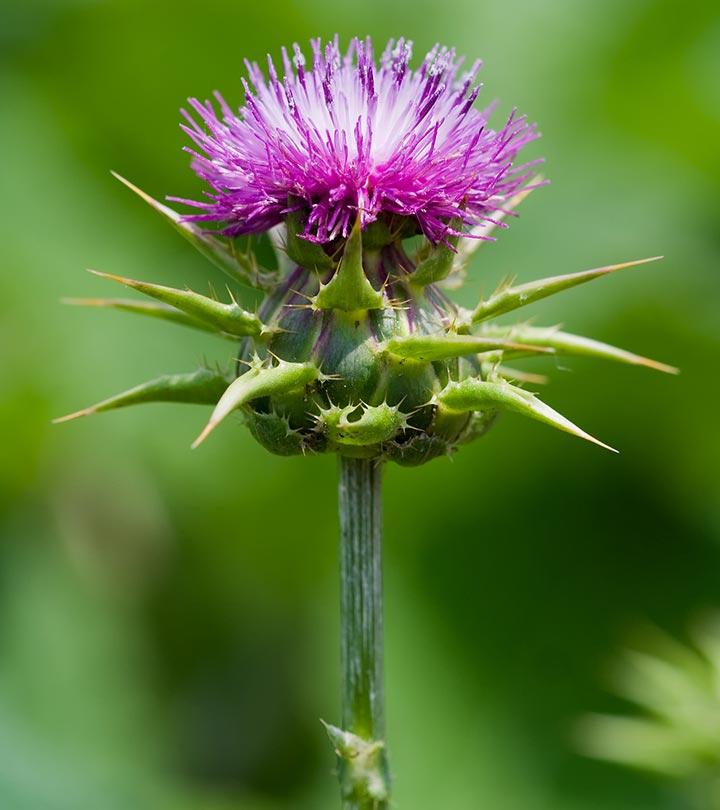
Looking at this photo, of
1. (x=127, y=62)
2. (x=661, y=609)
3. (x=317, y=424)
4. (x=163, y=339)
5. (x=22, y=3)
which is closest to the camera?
(x=317, y=424)

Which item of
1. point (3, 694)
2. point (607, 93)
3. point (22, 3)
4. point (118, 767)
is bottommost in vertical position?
point (118, 767)

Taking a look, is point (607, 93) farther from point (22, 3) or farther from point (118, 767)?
point (118, 767)

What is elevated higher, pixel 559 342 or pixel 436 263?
pixel 436 263

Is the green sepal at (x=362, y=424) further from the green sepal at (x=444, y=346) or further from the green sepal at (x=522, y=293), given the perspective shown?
the green sepal at (x=522, y=293)

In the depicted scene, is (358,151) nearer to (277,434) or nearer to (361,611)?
(277,434)

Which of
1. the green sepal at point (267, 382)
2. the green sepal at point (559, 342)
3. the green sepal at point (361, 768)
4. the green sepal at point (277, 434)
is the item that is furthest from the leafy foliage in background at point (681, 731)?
the green sepal at point (267, 382)

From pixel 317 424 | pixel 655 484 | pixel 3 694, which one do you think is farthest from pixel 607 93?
pixel 317 424

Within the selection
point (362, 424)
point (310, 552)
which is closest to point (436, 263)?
point (362, 424)
